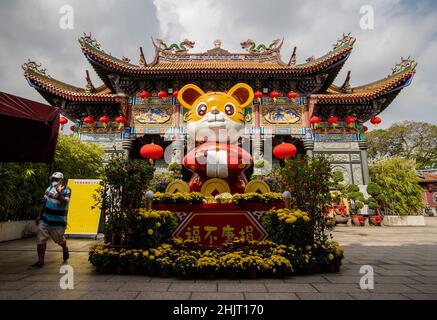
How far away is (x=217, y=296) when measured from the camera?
251 cm

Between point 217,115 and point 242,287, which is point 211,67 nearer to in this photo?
point 217,115

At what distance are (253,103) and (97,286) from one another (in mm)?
12166

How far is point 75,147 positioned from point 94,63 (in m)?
5.85

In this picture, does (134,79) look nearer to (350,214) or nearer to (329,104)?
(329,104)

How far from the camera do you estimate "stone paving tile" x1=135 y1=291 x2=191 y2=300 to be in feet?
8.01

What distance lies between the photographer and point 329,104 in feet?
43.1

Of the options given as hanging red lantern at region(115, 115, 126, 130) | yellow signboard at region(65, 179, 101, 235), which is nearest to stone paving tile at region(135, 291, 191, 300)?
yellow signboard at region(65, 179, 101, 235)

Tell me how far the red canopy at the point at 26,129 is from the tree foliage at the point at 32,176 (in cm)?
215

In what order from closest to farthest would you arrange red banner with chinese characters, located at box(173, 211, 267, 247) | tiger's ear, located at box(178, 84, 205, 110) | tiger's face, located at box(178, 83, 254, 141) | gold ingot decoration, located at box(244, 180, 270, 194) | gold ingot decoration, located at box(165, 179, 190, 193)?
red banner with chinese characters, located at box(173, 211, 267, 247) → gold ingot decoration, located at box(244, 180, 270, 194) → gold ingot decoration, located at box(165, 179, 190, 193) → tiger's face, located at box(178, 83, 254, 141) → tiger's ear, located at box(178, 84, 205, 110)

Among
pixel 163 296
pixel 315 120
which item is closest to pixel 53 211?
pixel 163 296

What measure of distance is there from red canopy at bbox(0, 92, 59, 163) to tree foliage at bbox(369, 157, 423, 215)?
44.7 feet

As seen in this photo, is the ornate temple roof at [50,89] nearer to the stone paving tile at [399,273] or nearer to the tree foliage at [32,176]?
the tree foliage at [32,176]

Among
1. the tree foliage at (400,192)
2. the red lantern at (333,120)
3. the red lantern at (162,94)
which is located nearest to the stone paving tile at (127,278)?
the red lantern at (162,94)

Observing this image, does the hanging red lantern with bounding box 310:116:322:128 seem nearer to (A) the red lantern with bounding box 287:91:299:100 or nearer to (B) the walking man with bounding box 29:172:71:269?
(A) the red lantern with bounding box 287:91:299:100
